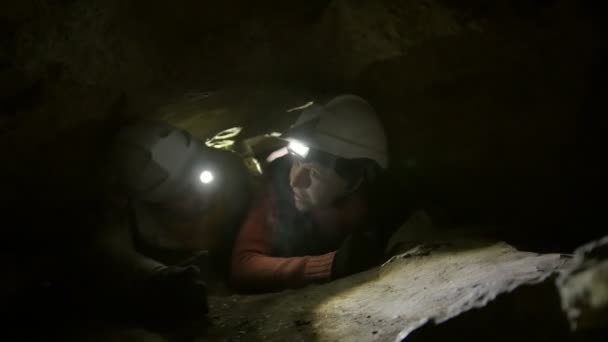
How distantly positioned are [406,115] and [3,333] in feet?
9.94

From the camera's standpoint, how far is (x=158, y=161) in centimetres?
360

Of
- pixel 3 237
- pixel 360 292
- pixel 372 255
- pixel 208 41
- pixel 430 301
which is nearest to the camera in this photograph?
pixel 430 301

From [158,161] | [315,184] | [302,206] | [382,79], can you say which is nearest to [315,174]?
[315,184]

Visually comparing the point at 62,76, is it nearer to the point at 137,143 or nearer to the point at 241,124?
the point at 137,143

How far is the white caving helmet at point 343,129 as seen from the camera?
364cm

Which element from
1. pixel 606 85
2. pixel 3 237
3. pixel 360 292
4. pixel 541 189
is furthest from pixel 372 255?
pixel 3 237

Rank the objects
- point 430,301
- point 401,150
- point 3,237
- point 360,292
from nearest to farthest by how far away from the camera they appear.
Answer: point 430,301 < point 360,292 < point 3,237 < point 401,150

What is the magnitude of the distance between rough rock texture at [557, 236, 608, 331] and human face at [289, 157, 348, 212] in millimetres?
2832

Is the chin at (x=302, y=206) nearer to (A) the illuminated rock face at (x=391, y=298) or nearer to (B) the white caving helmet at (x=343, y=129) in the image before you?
(B) the white caving helmet at (x=343, y=129)

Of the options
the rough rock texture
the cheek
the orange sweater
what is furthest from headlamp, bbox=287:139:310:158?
the rough rock texture

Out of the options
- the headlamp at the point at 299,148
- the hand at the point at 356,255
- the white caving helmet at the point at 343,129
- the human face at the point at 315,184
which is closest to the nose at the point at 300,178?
the human face at the point at 315,184

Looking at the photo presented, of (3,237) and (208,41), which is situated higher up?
(208,41)

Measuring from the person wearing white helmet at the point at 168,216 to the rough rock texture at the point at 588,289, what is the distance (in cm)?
193

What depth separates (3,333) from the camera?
2.58 metres
